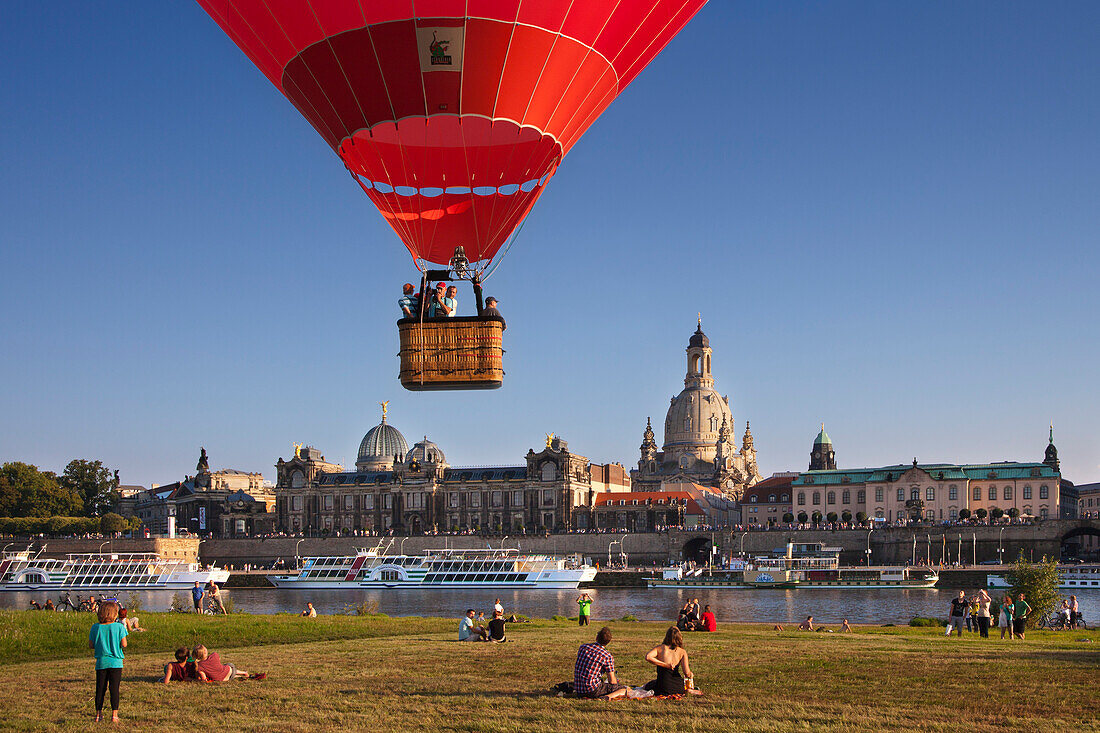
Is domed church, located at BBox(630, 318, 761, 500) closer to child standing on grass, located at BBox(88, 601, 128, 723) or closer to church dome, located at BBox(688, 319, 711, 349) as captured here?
church dome, located at BBox(688, 319, 711, 349)

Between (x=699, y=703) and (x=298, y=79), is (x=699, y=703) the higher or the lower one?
the lower one

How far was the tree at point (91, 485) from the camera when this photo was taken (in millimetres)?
138000

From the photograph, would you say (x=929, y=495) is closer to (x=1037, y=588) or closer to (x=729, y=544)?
(x=729, y=544)

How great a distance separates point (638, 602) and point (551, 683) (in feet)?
174

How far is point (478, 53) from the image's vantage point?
18.1 meters

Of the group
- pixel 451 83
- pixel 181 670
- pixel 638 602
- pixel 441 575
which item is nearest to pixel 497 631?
pixel 181 670

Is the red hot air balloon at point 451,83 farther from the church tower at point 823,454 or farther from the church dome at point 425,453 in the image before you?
the church tower at point 823,454

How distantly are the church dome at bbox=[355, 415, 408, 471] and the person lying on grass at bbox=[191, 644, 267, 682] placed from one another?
132 metres

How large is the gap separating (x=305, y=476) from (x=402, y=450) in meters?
17.6

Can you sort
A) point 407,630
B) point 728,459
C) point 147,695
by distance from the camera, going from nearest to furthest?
point 147,695, point 407,630, point 728,459

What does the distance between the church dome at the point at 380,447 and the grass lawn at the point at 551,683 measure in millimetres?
125911

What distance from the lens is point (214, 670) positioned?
16.1m

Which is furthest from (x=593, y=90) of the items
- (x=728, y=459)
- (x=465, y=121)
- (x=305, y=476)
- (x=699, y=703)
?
(x=728, y=459)

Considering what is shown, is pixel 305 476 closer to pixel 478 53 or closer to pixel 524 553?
pixel 524 553
